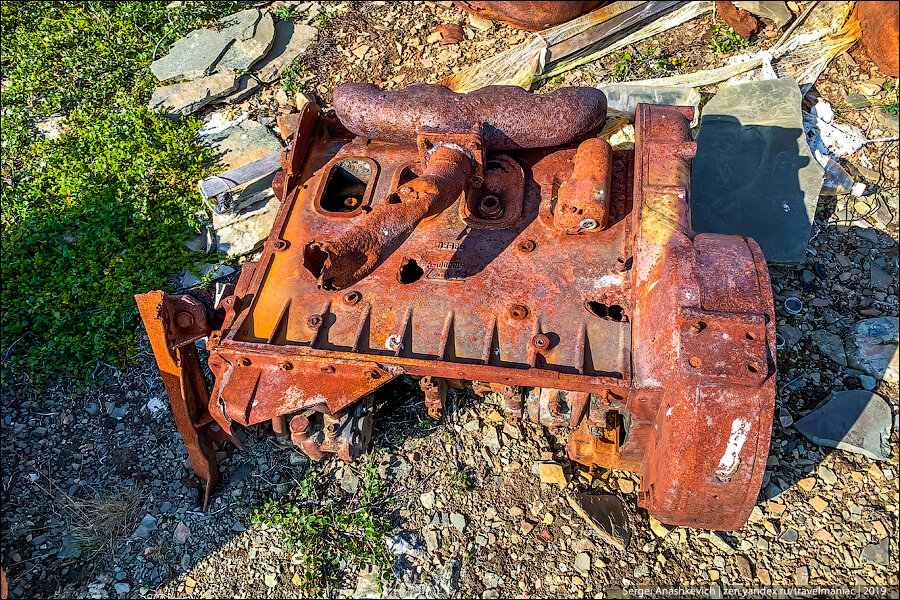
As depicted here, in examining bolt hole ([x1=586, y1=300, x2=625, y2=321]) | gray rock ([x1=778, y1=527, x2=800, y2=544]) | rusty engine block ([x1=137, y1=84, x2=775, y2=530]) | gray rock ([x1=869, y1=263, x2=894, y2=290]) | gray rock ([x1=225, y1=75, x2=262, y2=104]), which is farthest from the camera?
gray rock ([x1=225, y1=75, x2=262, y2=104])

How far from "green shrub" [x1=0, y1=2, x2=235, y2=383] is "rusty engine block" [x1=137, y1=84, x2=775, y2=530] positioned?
5.28 feet

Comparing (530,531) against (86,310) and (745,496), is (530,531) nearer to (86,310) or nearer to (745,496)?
(745,496)

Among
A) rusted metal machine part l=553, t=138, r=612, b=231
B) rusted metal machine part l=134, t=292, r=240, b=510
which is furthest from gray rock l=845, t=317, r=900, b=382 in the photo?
rusted metal machine part l=134, t=292, r=240, b=510

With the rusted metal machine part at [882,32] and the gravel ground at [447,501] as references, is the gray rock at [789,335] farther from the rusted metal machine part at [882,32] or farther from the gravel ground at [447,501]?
the rusted metal machine part at [882,32]

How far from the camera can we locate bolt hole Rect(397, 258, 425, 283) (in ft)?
12.1

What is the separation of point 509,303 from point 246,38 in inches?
194

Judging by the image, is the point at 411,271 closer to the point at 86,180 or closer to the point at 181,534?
the point at 181,534

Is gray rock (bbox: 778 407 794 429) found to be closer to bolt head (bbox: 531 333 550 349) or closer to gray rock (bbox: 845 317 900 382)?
gray rock (bbox: 845 317 900 382)

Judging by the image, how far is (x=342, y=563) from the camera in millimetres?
3719

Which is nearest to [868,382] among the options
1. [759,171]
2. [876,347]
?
[876,347]

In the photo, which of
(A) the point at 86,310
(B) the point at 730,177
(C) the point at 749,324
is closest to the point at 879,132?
(B) the point at 730,177

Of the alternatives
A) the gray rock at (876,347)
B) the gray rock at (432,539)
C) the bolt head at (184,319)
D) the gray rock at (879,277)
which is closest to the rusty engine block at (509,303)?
the bolt head at (184,319)

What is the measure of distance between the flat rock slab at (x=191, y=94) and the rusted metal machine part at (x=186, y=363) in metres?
3.16

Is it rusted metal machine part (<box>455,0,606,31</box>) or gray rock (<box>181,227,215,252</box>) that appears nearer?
gray rock (<box>181,227,215,252</box>)
